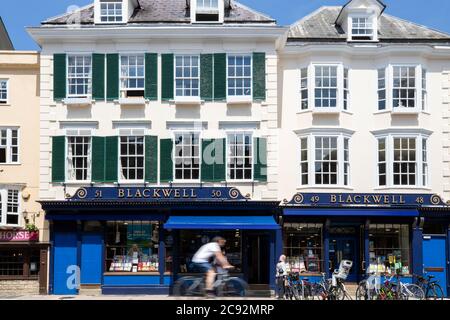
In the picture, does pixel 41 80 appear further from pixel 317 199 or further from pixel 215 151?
pixel 317 199

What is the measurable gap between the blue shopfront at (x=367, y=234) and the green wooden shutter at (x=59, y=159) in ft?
28.6

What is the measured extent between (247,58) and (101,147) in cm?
675

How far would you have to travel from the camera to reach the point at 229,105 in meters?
26.2

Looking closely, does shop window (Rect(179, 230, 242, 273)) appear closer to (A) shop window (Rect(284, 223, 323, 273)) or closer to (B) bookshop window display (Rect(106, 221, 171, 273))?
(B) bookshop window display (Rect(106, 221, 171, 273))

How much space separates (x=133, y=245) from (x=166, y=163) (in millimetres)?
3455

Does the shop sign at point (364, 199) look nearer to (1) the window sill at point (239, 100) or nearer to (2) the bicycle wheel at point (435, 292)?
(1) the window sill at point (239, 100)

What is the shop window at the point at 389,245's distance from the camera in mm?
26312

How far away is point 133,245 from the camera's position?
2586 centimetres

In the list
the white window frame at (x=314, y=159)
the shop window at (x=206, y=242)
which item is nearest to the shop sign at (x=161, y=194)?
the shop window at (x=206, y=242)

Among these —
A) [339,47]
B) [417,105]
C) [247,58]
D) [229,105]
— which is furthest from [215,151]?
[417,105]

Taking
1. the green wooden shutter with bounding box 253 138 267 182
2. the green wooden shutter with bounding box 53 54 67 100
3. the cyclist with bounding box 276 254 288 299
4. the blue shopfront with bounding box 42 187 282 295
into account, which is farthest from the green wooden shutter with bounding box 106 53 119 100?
the cyclist with bounding box 276 254 288 299

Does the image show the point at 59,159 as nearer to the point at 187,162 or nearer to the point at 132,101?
the point at 132,101

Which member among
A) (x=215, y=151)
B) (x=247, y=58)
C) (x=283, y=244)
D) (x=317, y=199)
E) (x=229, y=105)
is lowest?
(x=283, y=244)

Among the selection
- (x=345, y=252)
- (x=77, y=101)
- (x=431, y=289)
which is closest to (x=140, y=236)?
(x=77, y=101)
